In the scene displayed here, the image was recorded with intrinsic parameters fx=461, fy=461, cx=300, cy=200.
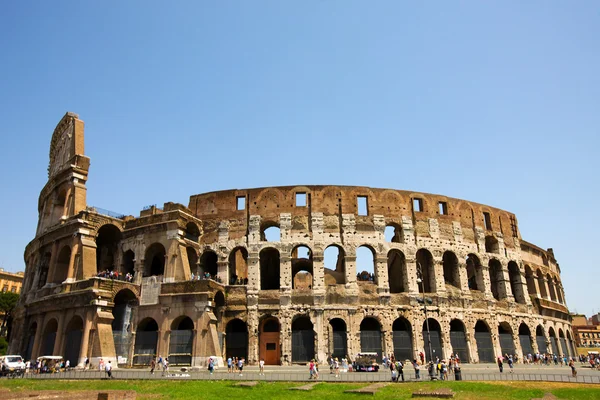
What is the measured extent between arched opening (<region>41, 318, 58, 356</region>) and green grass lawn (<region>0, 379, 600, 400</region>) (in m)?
11.5

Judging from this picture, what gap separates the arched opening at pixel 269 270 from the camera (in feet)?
119

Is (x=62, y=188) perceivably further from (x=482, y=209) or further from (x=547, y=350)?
(x=547, y=350)

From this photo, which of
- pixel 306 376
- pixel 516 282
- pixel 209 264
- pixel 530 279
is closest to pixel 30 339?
pixel 209 264

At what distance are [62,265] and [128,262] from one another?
14.9ft

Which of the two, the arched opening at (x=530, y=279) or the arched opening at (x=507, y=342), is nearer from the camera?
the arched opening at (x=507, y=342)

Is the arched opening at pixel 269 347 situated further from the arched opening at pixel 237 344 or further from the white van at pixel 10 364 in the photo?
the white van at pixel 10 364

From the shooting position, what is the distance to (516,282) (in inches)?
1506

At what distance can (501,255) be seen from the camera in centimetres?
3722

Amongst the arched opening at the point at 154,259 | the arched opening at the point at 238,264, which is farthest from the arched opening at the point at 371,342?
the arched opening at the point at 154,259

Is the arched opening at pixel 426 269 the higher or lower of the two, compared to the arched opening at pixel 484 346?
higher

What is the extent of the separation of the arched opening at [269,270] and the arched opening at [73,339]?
13.1 meters

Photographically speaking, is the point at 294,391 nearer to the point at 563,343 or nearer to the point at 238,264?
the point at 238,264

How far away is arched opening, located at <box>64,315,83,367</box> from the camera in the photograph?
2819 cm

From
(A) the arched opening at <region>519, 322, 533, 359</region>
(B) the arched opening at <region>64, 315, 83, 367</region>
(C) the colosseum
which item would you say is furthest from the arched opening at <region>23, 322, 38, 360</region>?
(A) the arched opening at <region>519, 322, 533, 359</region>
